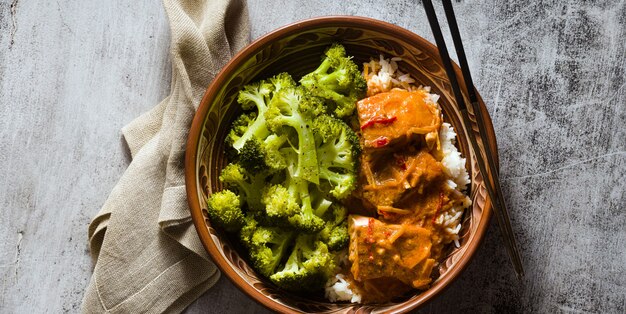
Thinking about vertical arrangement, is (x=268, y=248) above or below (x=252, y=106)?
below

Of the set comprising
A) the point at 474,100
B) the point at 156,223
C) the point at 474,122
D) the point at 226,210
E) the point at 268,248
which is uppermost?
the point at 474,100

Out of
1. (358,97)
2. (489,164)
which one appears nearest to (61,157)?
(358,97)

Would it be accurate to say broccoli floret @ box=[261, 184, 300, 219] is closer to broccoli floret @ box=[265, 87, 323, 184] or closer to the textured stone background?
broccoli floret @ box=[265, 87, 323, 184]

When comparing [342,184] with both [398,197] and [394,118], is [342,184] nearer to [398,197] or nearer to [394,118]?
[398,197]

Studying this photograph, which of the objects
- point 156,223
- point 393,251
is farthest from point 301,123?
point 156,223

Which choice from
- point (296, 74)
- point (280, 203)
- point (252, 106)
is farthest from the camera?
point (296, 74)

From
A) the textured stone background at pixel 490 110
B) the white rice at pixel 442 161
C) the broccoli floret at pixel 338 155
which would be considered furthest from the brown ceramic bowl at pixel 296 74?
the broccoli floret at pixel 338 155

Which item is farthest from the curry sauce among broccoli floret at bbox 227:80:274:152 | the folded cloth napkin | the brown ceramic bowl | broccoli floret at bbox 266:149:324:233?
the folded cloth napkin
